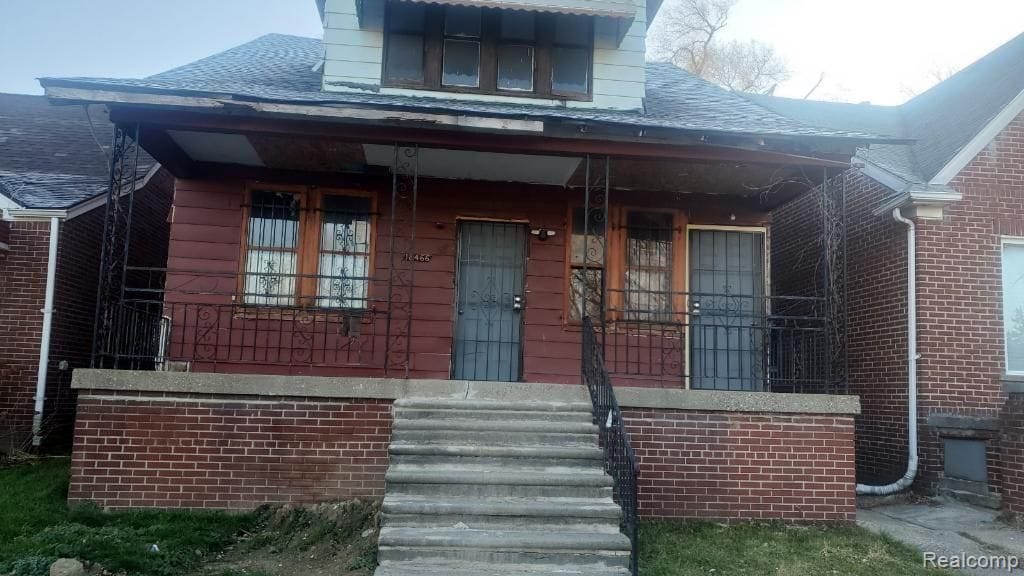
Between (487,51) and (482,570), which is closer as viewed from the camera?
(482,570)

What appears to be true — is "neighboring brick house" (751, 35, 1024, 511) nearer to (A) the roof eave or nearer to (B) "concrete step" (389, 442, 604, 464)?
(A) the roof eave

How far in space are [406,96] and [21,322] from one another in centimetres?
594

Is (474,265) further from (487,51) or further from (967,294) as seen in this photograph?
(967,294)

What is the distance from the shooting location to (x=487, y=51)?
8.70 metres

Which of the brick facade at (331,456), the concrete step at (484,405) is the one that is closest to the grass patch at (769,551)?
the brick facade at (331,456)

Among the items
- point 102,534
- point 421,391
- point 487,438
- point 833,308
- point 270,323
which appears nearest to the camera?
point 102,534

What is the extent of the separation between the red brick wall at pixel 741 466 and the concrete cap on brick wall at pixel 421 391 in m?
0.11

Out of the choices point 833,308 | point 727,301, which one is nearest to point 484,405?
point 833,308

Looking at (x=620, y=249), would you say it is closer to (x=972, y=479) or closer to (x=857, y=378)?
(x=857, y=378)

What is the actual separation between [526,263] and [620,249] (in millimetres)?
1170

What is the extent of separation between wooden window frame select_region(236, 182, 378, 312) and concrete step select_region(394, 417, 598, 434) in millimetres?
2429

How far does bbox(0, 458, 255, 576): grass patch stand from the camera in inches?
194

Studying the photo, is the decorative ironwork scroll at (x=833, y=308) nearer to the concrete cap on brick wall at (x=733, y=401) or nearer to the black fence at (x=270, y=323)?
the concrete cap on brick wall at (x=733, y=401)

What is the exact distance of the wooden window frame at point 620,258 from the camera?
8.71 meters
